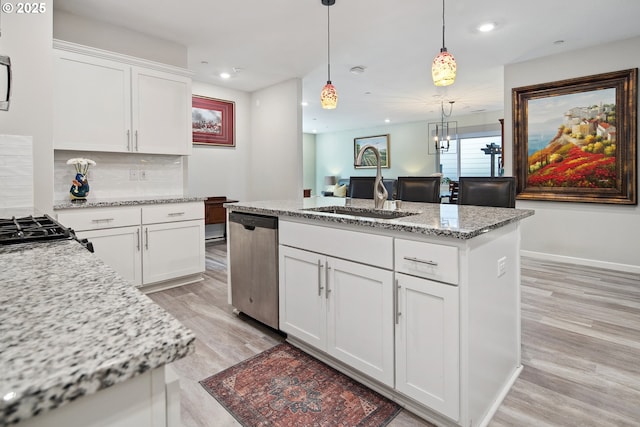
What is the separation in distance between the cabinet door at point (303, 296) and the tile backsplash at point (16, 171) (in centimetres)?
188

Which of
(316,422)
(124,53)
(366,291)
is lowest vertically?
(316,422)

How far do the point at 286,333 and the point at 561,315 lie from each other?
84.7 inches

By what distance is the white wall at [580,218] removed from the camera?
12.7ft

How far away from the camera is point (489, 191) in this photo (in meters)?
2.69

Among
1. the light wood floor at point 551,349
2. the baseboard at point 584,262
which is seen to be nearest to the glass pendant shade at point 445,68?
the light wood floor at point 551,349

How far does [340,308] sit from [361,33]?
297 centimetres

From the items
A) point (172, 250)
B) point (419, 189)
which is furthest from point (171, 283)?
point (419, 189)

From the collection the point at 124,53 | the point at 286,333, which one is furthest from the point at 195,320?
the point at 124,53

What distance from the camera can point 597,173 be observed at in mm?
4055

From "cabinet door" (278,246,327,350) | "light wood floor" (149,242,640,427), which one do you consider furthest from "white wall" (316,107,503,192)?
"cabinet door" (278,246,327,350)

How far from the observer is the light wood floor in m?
1.63

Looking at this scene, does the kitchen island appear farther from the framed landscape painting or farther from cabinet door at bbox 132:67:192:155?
the framed landscape painting

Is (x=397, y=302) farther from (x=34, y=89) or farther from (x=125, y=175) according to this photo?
(x=125, y=175)

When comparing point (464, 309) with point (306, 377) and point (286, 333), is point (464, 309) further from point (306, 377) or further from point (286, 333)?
point (286, 333)
